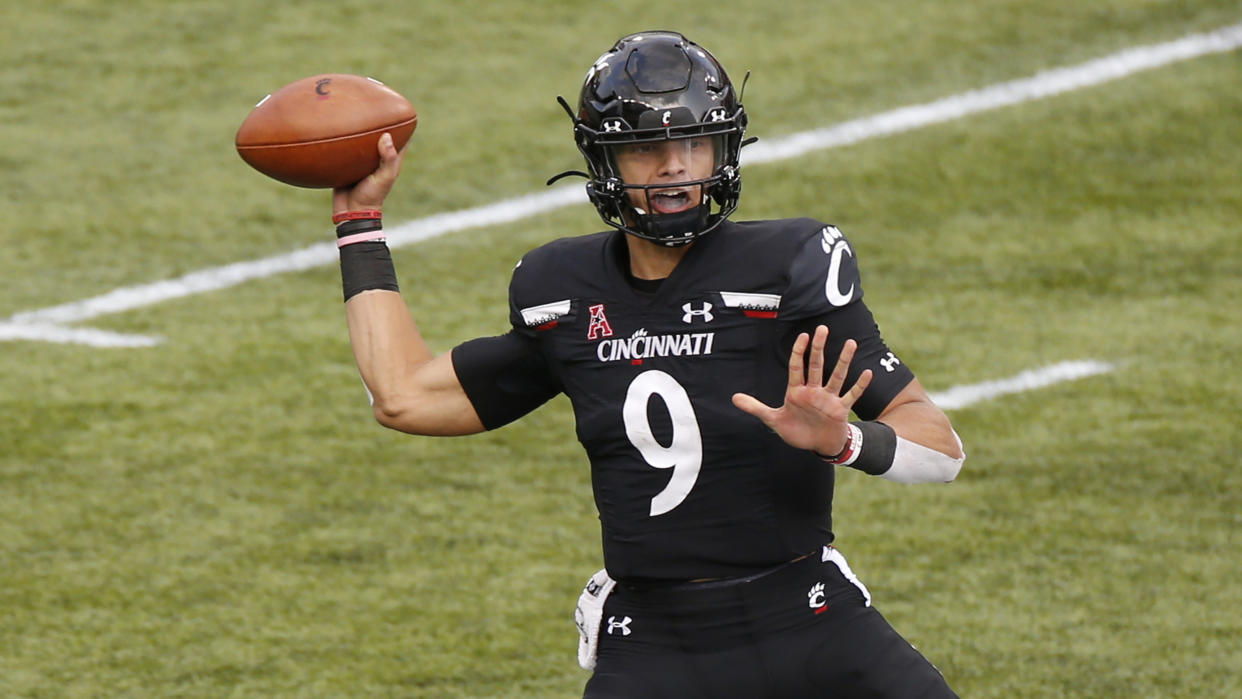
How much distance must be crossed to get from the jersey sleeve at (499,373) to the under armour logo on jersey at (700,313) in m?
0.44

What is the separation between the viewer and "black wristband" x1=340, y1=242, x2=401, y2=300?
455 cm

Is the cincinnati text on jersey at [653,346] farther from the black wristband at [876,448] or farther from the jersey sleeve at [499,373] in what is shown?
the black wristband at [876,448]

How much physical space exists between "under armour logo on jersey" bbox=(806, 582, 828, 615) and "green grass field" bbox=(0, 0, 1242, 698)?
6.52 ft

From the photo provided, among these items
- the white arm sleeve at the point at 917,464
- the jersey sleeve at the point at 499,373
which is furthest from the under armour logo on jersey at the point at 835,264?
the jersey sleeve at the point at 499,373

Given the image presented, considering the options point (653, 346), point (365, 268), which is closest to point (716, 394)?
point (653, 346)

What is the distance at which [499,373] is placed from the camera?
453cm

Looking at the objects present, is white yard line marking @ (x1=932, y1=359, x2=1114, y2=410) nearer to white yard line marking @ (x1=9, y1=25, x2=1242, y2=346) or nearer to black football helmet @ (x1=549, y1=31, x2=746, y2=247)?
white yard line marking @ (x1=9, y1=25, x2=1242, y2=346)

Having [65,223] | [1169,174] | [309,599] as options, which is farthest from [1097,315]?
[65,223]

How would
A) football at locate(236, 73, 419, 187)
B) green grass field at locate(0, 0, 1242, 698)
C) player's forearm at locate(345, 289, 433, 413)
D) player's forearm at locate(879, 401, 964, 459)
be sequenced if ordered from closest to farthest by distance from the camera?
1. player's forearm at locate(879, 401, 964, 459)
2. player's forearm at locate(345, 289, 433, 413)
3. football at locate(236, 73, 419, 187)
4. green grass field at locate(0, 0, 1242, 698)

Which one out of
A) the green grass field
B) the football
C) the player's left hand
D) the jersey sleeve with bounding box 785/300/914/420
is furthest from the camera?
the green grass field

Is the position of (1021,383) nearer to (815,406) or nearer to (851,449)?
(851,449)

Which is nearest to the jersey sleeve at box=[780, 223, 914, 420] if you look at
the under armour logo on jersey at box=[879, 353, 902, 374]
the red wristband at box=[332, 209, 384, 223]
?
the under armour logo on jersey at box=[879, 353, 902, 374]

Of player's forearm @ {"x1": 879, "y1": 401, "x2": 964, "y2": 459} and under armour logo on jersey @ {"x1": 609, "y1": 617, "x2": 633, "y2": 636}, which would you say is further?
under armour logo on jersey @ {"x1": 609, "y1": 617, "x2": 633, "y2": 636}

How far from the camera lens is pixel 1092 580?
678cm
